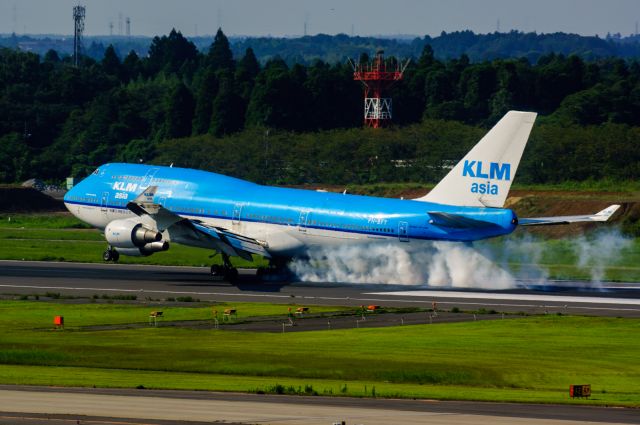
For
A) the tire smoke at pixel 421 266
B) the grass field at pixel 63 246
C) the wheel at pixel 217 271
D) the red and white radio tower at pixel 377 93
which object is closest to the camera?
the tire smoke at pixel 421 266

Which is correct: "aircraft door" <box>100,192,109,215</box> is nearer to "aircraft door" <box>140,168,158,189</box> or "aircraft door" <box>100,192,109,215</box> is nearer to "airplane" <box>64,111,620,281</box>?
"airplane" <box>64,111,620,281</box>

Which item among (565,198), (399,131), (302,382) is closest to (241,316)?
(302,382)

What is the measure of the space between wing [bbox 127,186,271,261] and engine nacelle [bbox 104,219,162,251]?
73 cm

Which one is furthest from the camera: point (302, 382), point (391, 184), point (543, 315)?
point (391, 184)

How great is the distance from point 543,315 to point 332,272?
58.1ft

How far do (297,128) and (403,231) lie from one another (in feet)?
366

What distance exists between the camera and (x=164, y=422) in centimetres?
3447

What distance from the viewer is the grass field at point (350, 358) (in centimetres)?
4278

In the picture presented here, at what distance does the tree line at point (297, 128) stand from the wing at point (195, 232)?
6149 centimetres

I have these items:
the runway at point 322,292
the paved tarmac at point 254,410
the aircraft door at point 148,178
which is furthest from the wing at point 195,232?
the paved tarmac at point 254,410

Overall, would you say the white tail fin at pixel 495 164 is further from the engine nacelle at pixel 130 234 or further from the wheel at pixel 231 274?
the engine nacelle at pixel 130 234

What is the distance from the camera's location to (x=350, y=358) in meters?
49.4

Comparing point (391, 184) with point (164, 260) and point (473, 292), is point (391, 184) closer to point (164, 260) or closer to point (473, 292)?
point (164, 260)

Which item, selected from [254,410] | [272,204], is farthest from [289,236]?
[254,410]
